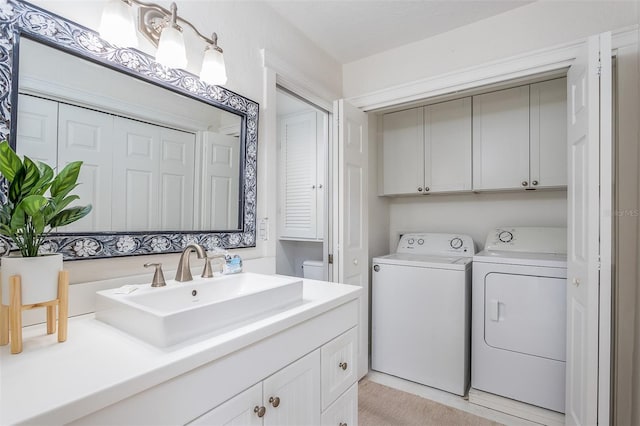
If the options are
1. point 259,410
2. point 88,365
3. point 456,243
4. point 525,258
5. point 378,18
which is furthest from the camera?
point 456,243

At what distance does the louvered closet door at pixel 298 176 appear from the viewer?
2.99 metres

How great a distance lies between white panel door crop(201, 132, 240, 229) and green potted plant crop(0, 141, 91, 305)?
626 mm

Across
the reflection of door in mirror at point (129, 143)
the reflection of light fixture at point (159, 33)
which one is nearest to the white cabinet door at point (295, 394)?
the reflection of door in mirror at point (129, 143)

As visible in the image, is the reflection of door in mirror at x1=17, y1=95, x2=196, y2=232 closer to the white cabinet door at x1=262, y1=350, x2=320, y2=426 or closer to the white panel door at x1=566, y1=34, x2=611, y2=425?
the white cabinet door at x1=262, y1=350, x2=320, y2=426

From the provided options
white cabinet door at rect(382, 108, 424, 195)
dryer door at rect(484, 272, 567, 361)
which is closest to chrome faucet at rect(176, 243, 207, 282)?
dryer door at rect(484, 272, 567, 361)

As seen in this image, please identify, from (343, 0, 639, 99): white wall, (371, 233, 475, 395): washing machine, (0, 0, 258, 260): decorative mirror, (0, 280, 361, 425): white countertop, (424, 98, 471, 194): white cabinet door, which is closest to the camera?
(0, 280, 361, 425): white countertop

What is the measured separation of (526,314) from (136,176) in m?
2.30

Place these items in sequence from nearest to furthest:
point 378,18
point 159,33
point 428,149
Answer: point 159,33 → point 378,18 → point 428,149

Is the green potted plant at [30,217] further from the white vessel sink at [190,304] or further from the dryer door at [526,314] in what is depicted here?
the dryer door at [526,314]

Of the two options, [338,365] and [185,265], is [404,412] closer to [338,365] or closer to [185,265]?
[338,365]

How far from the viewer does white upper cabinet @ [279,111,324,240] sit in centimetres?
295

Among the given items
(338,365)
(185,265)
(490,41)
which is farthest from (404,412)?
(490,41)

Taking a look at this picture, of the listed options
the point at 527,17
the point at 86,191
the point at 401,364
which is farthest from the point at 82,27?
the point at 401,364

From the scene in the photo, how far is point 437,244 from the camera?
8.82 ft
